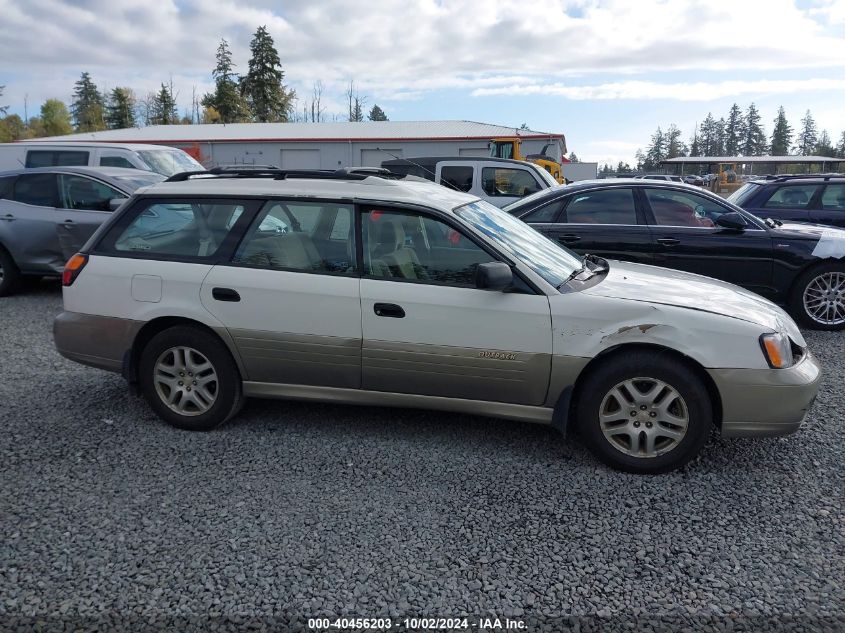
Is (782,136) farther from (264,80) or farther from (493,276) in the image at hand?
(493,276)

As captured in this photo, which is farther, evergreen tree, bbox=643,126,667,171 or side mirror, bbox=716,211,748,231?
evergreen tree, bbox=643,126,667,171

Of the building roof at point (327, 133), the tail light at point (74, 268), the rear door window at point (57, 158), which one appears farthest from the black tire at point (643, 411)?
the building roof at point (327, 133)

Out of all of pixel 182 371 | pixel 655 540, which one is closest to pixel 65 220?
pixel 182 371

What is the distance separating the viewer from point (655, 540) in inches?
120

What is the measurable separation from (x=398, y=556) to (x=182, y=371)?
6.77ft

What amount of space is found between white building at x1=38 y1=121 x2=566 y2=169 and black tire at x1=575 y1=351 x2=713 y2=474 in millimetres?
31656

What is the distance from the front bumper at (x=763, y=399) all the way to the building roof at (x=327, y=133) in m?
31.1

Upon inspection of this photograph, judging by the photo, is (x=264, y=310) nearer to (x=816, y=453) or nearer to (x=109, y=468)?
(x=109, y=468)

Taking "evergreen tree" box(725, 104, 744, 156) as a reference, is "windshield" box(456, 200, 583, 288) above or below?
below

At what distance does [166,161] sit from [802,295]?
32.4 ft

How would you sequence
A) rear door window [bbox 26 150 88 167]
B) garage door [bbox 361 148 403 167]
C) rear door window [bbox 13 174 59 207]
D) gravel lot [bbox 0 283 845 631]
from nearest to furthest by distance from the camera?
gravel lot [bbox 0 283 845 631], rear door window [bbox 13 174 59 207], rear door window [bbox 26 150 88 167], garage door [bbox 361 148 403 167]

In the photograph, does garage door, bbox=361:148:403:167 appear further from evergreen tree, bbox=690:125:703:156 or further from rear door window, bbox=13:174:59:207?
evergreen tree, bbox=690:125:703:156

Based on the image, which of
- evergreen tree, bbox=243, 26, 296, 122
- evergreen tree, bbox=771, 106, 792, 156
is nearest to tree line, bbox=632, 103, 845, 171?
evergreen tree, bbox=771, 106, 792, 156

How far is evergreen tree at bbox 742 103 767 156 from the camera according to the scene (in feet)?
399
